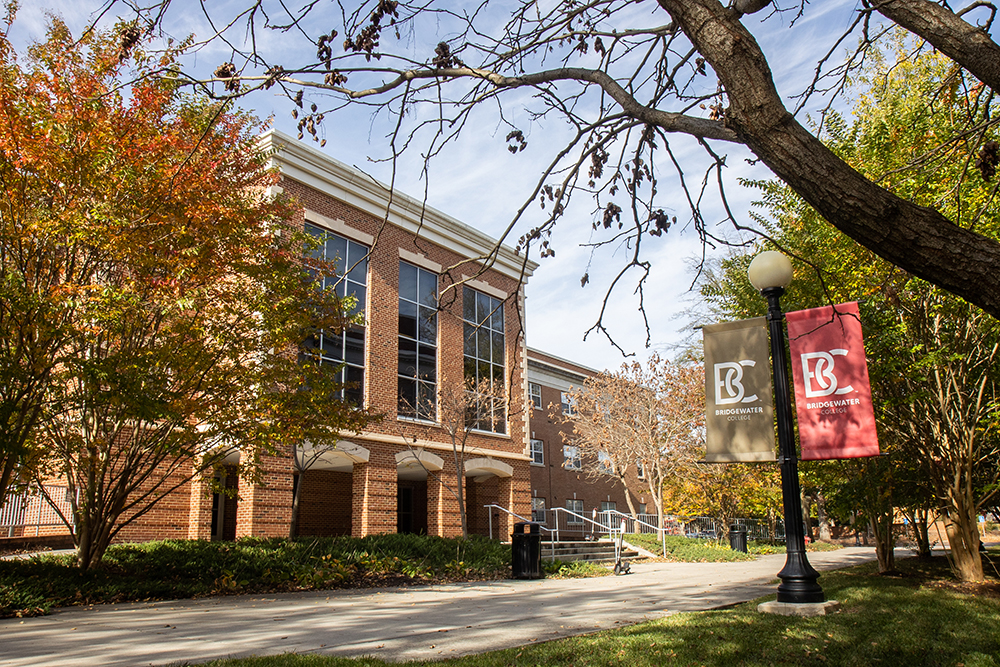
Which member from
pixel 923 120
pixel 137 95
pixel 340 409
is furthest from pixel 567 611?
pixel 137 95

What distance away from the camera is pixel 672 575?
1568 centimetres

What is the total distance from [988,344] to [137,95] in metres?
13.7

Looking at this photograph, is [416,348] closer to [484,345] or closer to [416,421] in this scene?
[416,421]

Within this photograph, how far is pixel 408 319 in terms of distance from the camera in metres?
22.5

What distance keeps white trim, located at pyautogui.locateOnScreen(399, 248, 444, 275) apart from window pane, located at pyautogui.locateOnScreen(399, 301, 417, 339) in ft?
4.51

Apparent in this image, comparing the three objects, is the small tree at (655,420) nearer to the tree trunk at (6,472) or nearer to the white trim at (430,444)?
the white trim at (430,444)

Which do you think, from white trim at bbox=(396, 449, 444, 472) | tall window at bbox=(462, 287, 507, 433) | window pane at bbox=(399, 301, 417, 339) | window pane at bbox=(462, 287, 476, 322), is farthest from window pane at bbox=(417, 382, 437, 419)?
window pane at bbox=(462, 287, 476, 322)

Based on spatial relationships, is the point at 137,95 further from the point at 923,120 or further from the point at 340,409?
the point at 923,120

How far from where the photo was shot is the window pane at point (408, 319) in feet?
72.9

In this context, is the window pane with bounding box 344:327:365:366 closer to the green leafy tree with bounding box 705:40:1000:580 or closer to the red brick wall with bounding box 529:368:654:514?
the green leafy tree with bounding box 705:40:1000:580

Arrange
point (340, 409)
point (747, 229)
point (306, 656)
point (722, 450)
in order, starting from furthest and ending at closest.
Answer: point (340, 409), point (722, 450), point (306, 656), point (747, 229)

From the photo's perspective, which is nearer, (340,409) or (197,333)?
(197,333)

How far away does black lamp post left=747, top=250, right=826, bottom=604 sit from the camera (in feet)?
24.9

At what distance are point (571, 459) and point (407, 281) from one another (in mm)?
18885
